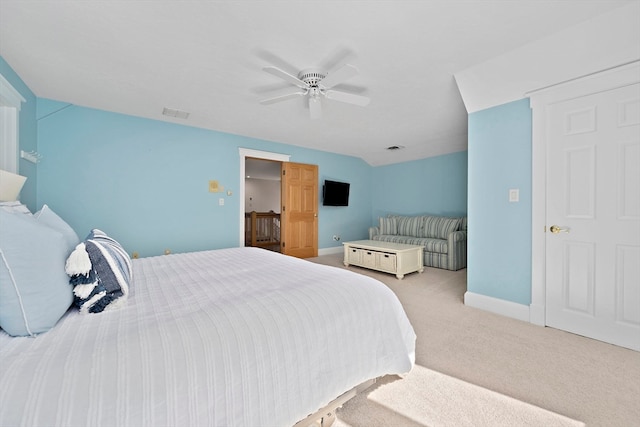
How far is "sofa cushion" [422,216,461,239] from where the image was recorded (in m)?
4.77

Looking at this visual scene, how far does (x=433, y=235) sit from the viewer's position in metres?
5.07

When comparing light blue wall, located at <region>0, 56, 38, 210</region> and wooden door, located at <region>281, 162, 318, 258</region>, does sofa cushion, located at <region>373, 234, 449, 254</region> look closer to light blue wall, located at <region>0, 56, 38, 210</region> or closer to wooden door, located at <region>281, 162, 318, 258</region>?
Answer: wooden door, located at <region>281, 162, 318, 258</region>

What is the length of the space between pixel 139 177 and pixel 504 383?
4.59 metres

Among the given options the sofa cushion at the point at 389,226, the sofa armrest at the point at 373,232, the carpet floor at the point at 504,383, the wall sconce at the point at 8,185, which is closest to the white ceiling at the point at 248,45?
the wall sconce at the point at 8,185

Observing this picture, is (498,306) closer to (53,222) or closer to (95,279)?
(95,279)

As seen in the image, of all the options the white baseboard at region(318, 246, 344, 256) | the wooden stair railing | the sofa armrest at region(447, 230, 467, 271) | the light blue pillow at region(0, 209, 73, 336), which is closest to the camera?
the light blue pillow at region(0, 209, 73, 336)

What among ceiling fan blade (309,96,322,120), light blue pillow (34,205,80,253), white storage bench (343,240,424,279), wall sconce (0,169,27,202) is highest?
ceiling fan blade (309,96,322,120)

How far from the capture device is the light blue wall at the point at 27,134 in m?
2.51

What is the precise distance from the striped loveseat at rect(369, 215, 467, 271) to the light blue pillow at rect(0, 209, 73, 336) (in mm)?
4739

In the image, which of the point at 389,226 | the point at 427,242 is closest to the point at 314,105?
the point at 427,242

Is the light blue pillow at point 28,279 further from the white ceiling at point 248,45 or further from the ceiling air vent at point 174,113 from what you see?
the ceiling air vent at point 174,113

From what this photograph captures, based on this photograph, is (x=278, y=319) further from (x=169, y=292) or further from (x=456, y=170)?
(x=456, y=170)

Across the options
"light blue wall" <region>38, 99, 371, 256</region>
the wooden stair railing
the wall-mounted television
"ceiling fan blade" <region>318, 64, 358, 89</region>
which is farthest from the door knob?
the wooden stair railing

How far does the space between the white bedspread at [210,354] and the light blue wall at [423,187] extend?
181 inches
